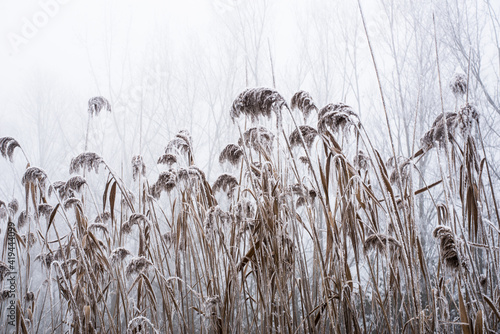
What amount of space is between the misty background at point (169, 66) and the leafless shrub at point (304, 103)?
4079mm

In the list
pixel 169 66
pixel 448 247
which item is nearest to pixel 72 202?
pixel 448 247

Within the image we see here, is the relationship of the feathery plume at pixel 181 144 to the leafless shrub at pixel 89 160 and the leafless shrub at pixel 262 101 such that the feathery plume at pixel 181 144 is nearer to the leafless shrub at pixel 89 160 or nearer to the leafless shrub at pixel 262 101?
the leafless shrub at pixel 89 160

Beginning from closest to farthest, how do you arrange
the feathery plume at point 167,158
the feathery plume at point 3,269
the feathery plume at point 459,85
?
1. the feathery plume at point 459,85
2. the feathery plume at point 167,158
3. the feathery plume at point 3,269

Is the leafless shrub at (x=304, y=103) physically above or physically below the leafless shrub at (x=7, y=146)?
below

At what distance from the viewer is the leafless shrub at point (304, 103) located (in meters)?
0.86

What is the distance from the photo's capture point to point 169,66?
22.5 ft

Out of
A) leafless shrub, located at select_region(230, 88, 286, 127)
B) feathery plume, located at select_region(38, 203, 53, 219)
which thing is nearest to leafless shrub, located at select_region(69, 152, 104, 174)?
feathery plume, located at select_region(38, 203, 53, 219)

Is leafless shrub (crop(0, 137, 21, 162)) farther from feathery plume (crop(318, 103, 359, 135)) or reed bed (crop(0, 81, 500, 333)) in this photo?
feathery plume (crop(318, 103, 359, 135))

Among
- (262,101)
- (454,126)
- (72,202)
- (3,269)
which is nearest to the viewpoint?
(262,101)

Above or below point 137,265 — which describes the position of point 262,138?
above

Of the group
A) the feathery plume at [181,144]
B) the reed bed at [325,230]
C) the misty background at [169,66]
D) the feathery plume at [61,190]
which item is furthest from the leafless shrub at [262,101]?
the misty background at [169,66]

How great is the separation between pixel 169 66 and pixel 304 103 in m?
6.38

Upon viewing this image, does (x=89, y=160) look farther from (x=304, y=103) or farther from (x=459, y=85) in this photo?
(x=459, y=85)

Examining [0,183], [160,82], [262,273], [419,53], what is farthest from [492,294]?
[0,183]
